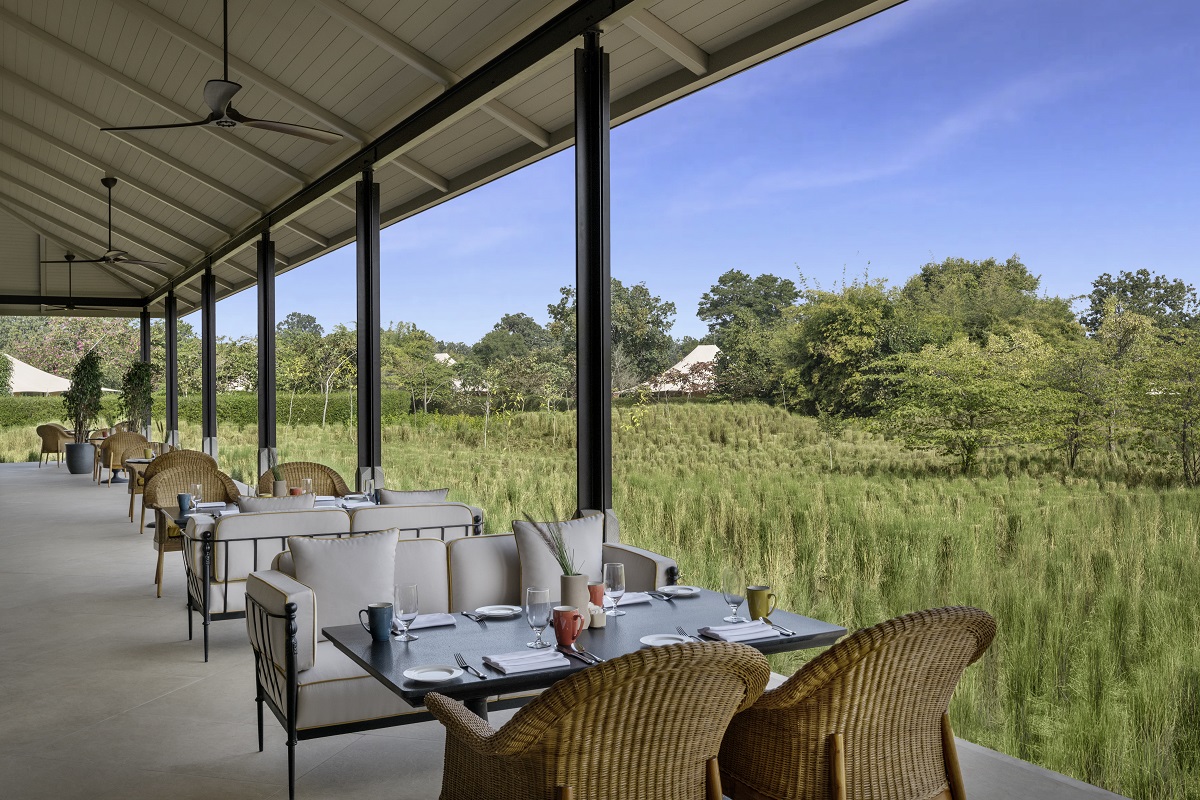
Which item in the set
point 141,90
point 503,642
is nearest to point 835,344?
point 141,90

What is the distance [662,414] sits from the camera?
48.7 ft

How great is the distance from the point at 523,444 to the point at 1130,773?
13.5 meters

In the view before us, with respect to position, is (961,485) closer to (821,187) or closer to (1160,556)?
(1160,556)

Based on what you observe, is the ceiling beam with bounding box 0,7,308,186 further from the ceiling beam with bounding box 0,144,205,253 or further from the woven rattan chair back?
the ceiling beam with bounding box 0,144,205,253

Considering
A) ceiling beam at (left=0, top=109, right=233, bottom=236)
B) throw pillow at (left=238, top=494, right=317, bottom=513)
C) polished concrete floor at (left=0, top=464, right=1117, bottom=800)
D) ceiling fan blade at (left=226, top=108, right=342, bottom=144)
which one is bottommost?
polished concrete floor at (left=0, top=464, right=1117, bottom=800)

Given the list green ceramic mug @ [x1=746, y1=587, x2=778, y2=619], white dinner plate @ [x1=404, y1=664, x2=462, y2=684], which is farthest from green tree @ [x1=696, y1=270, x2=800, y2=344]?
white dinner plate @ [x1=404, y1=664, x2=462, y2=684]

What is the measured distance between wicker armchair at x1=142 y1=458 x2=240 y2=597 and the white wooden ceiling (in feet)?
9.00

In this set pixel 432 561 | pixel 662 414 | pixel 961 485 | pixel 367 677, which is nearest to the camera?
pixel 367 677

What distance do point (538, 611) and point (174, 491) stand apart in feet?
16.3

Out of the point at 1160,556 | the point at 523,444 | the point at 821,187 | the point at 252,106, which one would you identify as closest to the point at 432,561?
the point at 1160,556

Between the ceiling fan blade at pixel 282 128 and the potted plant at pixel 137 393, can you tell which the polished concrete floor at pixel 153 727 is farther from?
the potted plant at pixel 137 393

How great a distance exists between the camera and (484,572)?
4.01 m

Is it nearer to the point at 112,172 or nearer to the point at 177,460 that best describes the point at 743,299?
the point at 112,172

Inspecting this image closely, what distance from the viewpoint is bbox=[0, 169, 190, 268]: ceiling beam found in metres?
12.8
